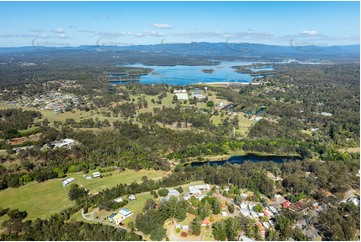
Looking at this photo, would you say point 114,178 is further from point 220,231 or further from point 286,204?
point 286,204

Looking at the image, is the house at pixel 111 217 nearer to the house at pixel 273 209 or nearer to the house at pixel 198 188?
the house at pixel 198 188

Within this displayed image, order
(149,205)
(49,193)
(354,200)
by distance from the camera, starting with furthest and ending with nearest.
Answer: (49,193) < (354,200) < (149,205)

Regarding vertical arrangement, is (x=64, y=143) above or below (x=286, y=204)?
above

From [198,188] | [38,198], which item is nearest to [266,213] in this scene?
[198,188]

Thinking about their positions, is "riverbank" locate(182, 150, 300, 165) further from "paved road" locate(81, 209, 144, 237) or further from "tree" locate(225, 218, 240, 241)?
"tree" locate(225, 218, 240, 241)

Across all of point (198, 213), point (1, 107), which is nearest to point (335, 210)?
point (198, 213)

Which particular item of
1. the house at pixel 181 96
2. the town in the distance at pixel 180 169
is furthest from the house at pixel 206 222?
the house at pixel 181 96
